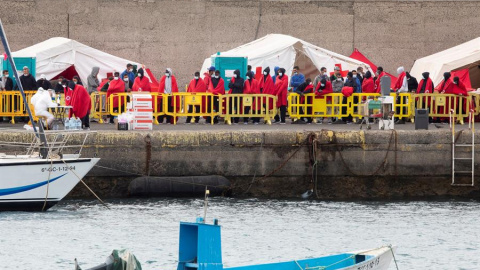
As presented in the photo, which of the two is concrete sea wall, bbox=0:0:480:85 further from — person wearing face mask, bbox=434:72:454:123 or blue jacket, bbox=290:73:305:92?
person wearing face mask, bbox=434:72:454:123

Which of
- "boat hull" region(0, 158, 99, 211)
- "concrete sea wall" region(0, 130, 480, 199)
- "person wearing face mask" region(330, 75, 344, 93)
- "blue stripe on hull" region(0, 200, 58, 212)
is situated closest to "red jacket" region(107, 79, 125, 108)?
"concrete sea wall" region(0, 130, 480, 199)

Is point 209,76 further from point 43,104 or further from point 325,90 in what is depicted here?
point 43,104

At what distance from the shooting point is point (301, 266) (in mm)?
21422

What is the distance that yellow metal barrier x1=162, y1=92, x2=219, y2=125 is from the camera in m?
37.9

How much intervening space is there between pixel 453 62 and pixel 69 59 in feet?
40.5

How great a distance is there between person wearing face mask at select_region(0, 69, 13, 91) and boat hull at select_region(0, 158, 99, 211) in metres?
8.86

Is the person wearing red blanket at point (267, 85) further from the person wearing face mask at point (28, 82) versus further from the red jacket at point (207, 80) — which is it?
the person wearing face mask at point (28, 82)

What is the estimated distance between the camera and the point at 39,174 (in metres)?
30.2

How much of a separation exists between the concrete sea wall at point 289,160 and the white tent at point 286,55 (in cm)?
929

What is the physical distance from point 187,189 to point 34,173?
170 inches

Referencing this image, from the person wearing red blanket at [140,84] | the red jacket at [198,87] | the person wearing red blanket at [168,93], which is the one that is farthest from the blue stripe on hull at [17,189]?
the red jacket at [198,87]

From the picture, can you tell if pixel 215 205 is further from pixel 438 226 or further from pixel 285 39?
pixel 285 39

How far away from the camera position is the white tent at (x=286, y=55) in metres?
43.0

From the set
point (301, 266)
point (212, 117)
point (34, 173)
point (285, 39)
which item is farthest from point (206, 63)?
point (301, 266)
